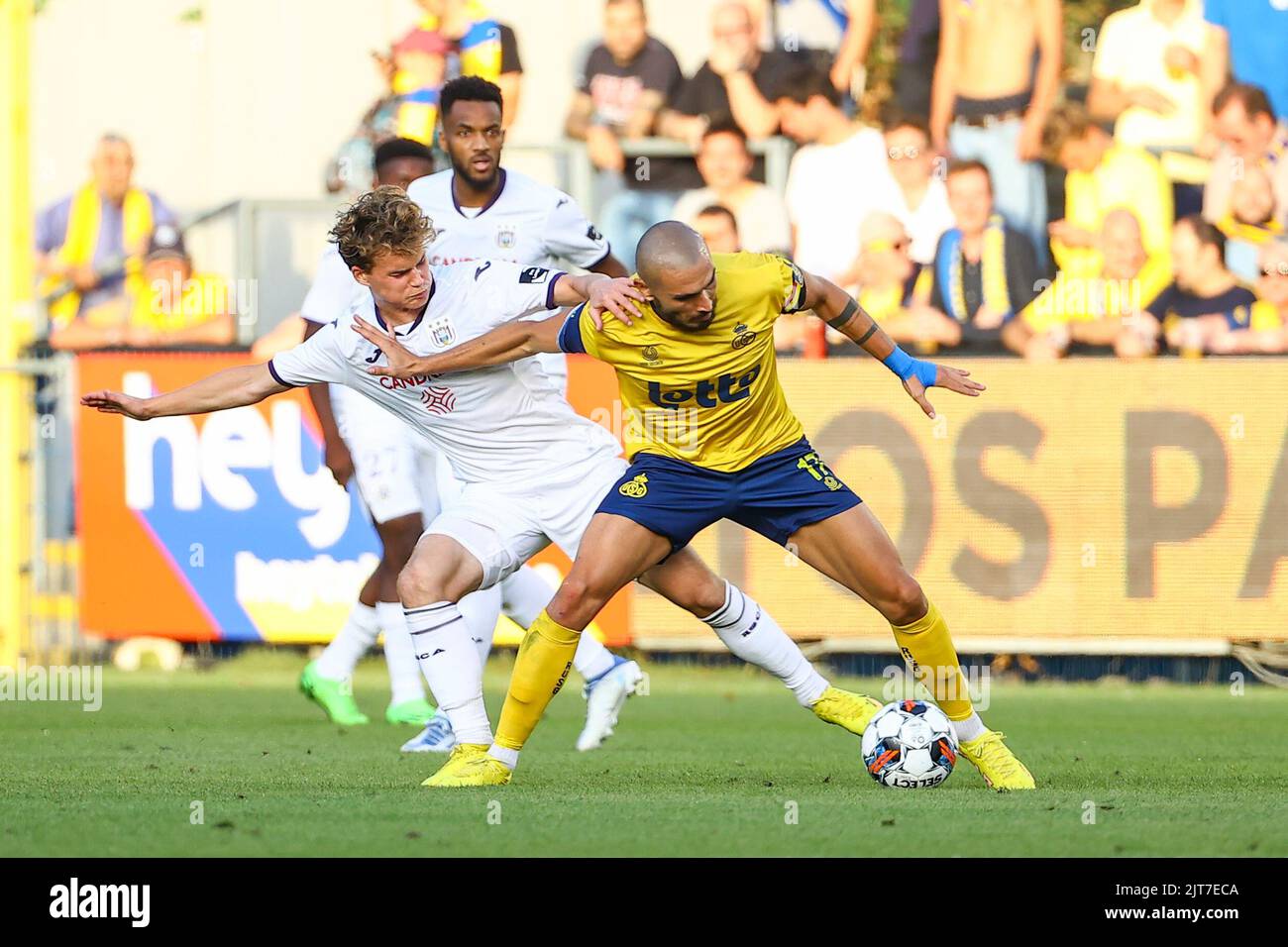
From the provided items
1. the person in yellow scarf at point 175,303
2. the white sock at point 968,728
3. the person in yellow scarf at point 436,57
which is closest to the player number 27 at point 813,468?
the white sock at point 968,728

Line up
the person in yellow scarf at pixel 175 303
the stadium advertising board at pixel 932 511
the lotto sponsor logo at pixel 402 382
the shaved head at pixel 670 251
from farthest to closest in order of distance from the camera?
the person in yellow scarf at pixel 175 303 < the stadium advertising board at pixel 932 511 < the lotto sponsor logo at pixel 402 382 < the shaved head at pixel 670 251

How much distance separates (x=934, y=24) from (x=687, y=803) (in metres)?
8.79

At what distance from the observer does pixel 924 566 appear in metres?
12.9

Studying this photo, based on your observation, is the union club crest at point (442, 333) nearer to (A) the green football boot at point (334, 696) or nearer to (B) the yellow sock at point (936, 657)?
(B) the yellow sock at point (936, 657)

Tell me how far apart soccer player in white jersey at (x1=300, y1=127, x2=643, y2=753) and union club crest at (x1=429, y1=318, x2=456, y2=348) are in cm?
107

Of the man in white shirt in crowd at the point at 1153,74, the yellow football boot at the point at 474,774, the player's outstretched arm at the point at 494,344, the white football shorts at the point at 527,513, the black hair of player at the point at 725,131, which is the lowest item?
the yellow football boot at the point at 474,774

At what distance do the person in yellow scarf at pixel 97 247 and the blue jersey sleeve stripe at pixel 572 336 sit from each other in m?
7.62

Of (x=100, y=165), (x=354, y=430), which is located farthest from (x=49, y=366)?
(x=354, y=430)

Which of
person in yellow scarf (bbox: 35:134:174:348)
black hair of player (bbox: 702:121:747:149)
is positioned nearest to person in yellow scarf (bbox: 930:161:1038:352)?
black hair of player (bbox: 702:121:747:149)

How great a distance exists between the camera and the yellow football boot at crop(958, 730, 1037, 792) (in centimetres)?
738

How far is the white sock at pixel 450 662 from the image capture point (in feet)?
25.1

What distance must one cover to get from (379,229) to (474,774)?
186 cm

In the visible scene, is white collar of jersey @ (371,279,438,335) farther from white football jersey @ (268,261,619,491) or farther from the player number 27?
the player number 27

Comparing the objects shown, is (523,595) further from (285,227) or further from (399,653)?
(285,227)
